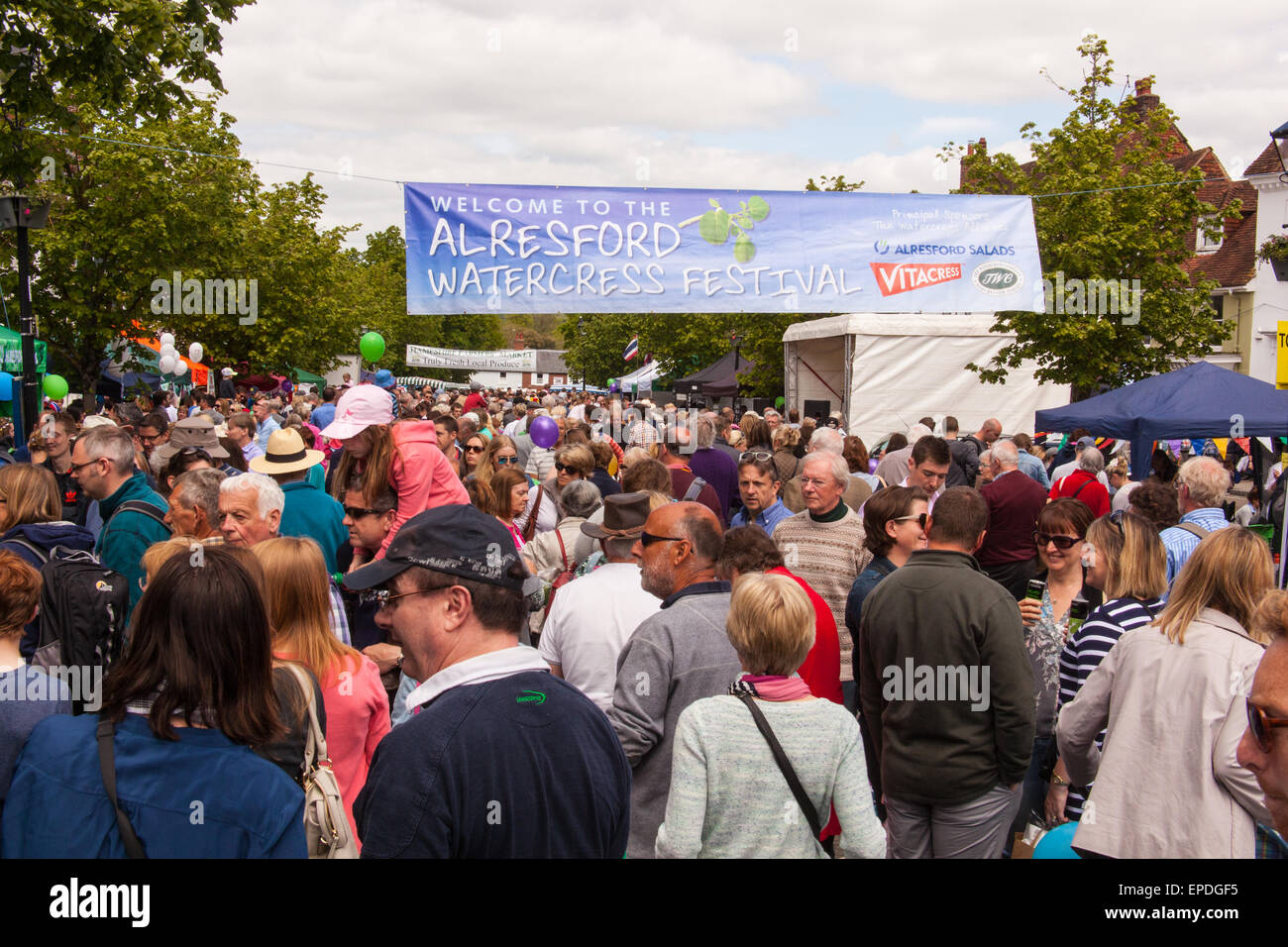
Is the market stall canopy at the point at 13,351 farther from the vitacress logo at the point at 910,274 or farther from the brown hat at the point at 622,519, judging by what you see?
the brown hat at the point at 622,519

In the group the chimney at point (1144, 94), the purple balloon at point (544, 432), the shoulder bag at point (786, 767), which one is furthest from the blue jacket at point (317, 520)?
the chimney at point (1144, 94)

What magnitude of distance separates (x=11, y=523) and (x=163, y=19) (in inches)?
211

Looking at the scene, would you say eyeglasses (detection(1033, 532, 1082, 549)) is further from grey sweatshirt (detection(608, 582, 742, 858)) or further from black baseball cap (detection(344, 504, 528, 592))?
black baseball cap (detection(344, 504, 528, 592))

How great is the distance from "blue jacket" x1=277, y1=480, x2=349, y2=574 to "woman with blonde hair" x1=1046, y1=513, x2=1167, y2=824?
3.61 m

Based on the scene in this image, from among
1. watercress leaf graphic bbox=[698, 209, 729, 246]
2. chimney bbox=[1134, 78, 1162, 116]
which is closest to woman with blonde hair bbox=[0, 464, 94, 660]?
watercress leaf graphic bbox=[698, 209, 729, 246]

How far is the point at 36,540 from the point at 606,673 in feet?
8.42

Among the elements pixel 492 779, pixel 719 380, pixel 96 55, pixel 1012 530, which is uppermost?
pixel 96 55

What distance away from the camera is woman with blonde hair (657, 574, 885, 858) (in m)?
2.68

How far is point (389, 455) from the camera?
5.00 metres

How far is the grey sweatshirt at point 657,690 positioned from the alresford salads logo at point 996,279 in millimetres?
9672

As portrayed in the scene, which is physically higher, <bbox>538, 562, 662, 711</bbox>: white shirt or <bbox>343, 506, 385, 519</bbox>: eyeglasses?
<bbox>343, 506, 385, 519</bbox>: eyeglasses

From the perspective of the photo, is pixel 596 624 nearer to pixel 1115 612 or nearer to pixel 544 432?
pixel 1115 612

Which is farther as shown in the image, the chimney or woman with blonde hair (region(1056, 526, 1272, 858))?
the chimney

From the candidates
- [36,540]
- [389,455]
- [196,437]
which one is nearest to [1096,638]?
[389,455]
